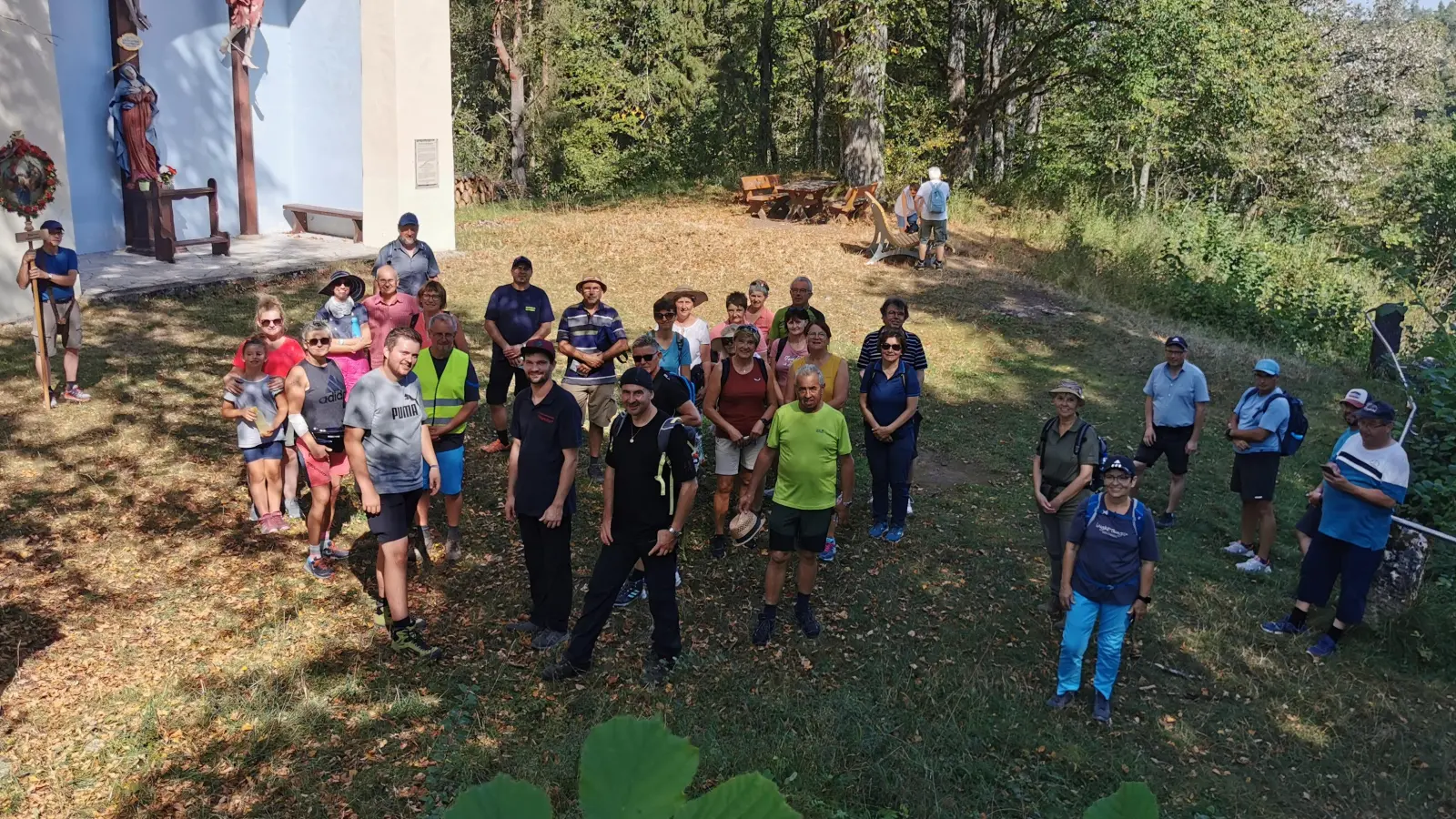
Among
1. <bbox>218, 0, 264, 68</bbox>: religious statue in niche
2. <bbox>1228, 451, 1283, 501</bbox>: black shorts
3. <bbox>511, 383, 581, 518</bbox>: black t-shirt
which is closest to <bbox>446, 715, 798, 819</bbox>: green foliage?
<bbox>511, 383, 581, 518</bbox>: black t-shirt

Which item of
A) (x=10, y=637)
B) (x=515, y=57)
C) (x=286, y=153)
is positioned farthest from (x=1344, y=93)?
(x=10, y=637)

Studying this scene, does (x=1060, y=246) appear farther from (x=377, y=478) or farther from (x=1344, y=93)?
(x=377, y=478)

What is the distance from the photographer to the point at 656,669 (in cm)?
620

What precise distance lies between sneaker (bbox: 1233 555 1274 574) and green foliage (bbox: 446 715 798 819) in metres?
8.54

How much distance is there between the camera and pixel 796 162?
3222cm

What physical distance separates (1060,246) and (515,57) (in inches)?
730

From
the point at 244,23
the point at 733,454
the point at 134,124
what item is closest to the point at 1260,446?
the point at 733,454

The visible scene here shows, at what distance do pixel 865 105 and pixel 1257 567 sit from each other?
14.9 meters

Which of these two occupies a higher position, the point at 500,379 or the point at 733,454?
the point at 500,379

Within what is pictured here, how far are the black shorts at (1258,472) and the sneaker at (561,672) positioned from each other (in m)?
5.33

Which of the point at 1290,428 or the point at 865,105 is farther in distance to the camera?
the point at 865,105

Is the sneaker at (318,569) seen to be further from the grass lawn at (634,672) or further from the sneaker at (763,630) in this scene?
the sneaker at (763,630)

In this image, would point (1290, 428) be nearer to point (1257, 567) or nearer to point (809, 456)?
point (1257, 567)

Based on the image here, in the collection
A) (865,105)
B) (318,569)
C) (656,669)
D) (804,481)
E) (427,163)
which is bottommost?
(656,669)
